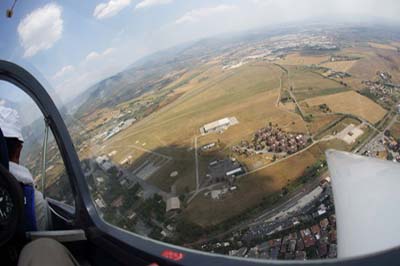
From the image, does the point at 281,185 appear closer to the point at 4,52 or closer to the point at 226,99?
the point at 226,99

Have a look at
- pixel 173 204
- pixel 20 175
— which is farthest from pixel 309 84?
pixel 20 175

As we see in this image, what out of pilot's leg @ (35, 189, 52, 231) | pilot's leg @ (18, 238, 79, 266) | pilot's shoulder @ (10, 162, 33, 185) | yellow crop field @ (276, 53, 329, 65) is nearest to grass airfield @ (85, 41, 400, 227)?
yellow crop field @ (276, 53, 329, 65)

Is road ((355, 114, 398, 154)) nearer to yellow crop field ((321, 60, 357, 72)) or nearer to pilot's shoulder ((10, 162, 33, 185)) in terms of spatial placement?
yellow crop field ((321, 60, 357, 72))

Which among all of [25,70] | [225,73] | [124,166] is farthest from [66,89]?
[225,73]

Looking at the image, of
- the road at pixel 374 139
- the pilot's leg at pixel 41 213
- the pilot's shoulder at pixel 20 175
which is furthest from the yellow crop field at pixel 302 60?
the pilot's leg at pixel 41 213

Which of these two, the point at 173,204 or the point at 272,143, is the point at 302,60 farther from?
the point at 173,204
